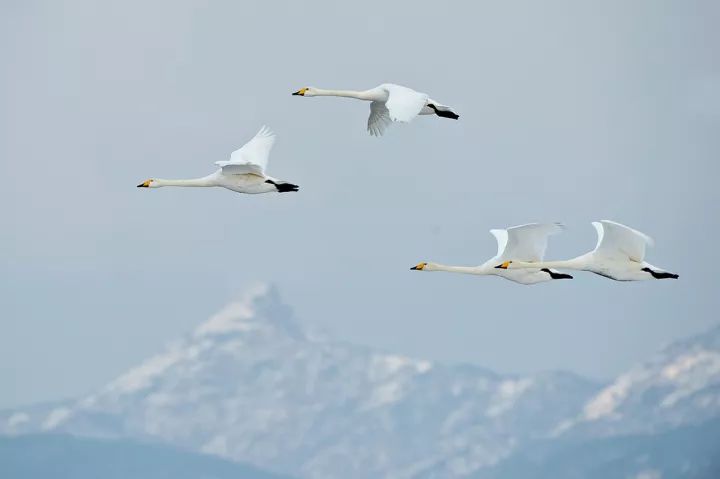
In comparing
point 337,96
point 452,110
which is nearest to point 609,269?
point 452,110

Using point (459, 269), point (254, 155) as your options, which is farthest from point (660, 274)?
Result: point (254, 155)

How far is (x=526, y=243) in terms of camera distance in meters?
49.4

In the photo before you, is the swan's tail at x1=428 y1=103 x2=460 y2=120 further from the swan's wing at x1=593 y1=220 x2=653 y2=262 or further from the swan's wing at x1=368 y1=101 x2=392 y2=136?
the swan's wing at x1=593 y1=220 x2=653 y2=262

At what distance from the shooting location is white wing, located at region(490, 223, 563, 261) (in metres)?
49.0

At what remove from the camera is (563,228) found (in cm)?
4697

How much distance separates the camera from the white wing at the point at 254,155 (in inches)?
1871

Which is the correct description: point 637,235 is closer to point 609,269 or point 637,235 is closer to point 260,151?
point 609,269

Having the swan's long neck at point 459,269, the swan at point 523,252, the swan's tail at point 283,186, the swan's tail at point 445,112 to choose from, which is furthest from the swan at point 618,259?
the swan's tail at point 283,186

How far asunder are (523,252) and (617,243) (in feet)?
13.8

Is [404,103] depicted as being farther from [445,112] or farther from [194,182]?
[194,182]

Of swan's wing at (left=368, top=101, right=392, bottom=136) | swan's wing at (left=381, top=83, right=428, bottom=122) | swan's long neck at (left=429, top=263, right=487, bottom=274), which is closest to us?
swan's wing at (left=381, top=83, right=428, bottom=122)

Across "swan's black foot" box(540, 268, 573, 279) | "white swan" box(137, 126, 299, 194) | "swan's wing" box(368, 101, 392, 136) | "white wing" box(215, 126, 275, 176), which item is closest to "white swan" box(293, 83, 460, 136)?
"swan's wing" box(368, 101, 392, 136)

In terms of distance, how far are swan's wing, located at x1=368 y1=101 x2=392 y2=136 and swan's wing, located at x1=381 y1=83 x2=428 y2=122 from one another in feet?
16.3

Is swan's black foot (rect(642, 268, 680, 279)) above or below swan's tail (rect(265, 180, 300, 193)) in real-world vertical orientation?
below
